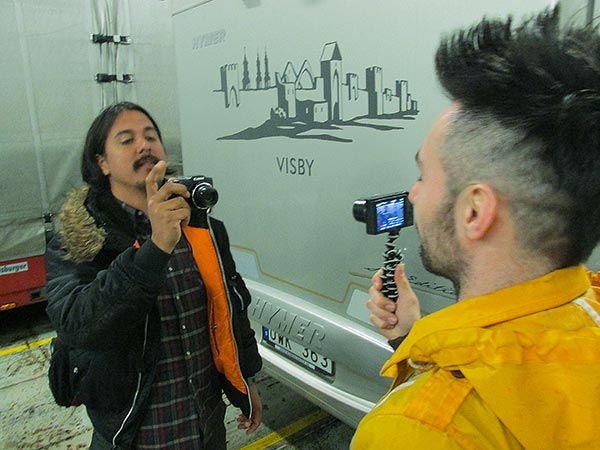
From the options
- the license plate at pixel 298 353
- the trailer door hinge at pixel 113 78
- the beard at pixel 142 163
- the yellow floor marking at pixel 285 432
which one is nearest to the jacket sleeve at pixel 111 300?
the beard at pixel 142 163

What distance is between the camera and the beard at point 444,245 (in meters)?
0.94

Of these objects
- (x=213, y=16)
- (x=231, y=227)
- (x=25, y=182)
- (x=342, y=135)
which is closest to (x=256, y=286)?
(x=231, y=227)

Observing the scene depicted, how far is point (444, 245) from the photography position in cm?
96

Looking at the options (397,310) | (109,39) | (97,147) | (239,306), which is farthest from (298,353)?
(109,39)

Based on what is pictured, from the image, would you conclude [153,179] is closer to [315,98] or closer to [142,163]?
[142,163]

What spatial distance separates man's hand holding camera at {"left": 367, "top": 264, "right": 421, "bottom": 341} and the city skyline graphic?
25.4 inches

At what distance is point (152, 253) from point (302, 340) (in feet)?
3.48

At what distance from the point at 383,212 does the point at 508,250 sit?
0.59 m

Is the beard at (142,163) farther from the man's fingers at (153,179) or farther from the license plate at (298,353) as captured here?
the license plate at (298,353)

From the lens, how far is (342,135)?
1.97 m

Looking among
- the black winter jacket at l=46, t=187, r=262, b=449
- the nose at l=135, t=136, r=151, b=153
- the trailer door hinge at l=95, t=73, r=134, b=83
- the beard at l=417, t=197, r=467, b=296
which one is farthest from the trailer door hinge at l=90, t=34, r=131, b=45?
the beard at l=417, t=197, r=467, b=296

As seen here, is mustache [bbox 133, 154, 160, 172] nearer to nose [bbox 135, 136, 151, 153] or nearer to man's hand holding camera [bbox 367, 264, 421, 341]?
nose [bbox 135, 136, 151, 153]

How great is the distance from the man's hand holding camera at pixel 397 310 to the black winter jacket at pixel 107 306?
0.63m

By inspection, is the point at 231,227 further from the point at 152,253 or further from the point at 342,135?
the point at 152,253
